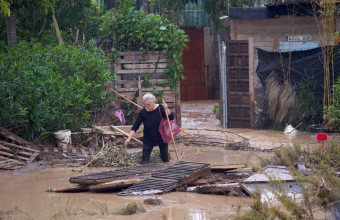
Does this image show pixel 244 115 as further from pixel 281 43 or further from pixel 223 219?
pixel 223 219

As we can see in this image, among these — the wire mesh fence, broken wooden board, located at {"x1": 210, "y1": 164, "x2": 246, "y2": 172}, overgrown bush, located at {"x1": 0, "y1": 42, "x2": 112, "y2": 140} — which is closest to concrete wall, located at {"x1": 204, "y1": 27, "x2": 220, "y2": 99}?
the wire mesh fence

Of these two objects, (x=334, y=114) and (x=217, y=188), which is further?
(x=334, y=114)

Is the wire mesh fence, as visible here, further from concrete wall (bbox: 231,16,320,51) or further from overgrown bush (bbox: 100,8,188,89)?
concrete wall (bbox: 231,16,320,51)

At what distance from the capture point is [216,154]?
12164 millimetres

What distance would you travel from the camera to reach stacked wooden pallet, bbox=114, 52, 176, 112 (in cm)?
1533

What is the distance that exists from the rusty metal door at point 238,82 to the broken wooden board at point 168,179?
669 centimetres

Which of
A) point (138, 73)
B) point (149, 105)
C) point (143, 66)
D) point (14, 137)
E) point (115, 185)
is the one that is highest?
point (143, 66)

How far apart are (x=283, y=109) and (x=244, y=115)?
1.18 metres

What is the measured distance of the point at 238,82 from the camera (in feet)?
51.9

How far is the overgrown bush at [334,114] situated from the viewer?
14078 mm

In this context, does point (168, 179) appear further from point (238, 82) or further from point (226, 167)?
point (238, 82)

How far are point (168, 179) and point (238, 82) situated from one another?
7.62 m

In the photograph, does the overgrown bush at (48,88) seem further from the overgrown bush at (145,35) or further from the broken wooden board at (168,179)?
the broken wooden board at (168,179)

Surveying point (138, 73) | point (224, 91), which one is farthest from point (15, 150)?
point (224, 91)
